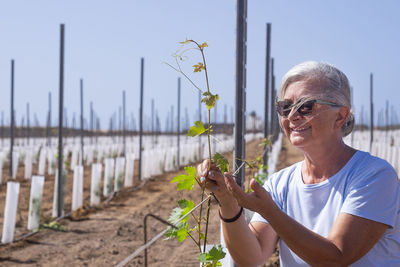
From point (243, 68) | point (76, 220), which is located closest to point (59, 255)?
point (76, 220)

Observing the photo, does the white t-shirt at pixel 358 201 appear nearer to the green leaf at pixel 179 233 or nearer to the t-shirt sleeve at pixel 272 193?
the t-shirt sleeve at pixel 272 193

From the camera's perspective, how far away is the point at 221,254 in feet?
5.89

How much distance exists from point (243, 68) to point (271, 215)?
3.99 feet

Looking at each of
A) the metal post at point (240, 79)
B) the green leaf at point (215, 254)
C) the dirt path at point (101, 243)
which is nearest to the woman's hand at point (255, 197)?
the green leaf at point (215, 254)

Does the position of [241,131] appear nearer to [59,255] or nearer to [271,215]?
[271,215]

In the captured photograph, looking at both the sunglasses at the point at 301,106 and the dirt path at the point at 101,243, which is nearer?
the sunglasses at the point at 301,106

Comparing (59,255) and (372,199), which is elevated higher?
(372,199)

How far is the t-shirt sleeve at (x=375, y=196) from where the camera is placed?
147cm

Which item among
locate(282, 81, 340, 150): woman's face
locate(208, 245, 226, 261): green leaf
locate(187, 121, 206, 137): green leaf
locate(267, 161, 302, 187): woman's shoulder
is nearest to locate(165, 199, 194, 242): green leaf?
locate(208, 245, 226, 261): green leaf

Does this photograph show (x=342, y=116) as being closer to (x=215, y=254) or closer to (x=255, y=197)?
(x=255, y=197)

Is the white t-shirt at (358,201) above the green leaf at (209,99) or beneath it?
beneath

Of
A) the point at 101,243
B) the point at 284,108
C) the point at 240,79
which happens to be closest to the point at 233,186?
the point at 284,108

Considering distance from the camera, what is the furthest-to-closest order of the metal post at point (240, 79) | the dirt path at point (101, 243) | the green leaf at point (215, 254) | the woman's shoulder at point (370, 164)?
1. the dirt path at point (101, 243)
2. the metal post at point (240, 79)
3. the green leaf at point (215, 254)
4. the woman's shoulder at point (370, 164)

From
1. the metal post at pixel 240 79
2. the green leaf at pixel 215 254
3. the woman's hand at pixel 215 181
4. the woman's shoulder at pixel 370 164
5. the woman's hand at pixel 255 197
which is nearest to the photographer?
the woman's hand at pixel 255 197
